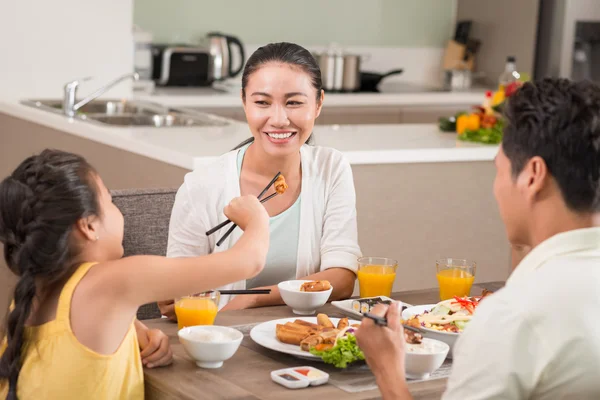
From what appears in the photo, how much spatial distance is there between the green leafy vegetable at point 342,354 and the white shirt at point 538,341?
1.50ft

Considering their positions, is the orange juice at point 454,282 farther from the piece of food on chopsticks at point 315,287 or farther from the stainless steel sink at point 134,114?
the stainless steel sink at point 134,114

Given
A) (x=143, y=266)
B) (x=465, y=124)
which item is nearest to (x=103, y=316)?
(x=143, y=266)

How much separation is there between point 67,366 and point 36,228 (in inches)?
9.5

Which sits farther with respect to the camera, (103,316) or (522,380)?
(103,316)

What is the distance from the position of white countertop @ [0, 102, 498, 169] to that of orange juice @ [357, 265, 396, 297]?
101 cm

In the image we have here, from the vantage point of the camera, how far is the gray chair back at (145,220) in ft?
9.11

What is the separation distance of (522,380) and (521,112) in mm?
382

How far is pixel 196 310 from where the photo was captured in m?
2.07

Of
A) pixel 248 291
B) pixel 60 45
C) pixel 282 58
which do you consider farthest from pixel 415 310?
pixel 60 45

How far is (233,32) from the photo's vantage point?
20.4 feet

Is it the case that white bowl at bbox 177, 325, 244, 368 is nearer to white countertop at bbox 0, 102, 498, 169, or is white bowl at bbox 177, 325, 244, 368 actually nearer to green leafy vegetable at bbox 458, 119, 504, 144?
white countertop at bbox 0, 102, 498, 169

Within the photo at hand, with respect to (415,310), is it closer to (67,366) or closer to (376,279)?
(376,279)

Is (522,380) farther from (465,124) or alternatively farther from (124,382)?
(465,124)

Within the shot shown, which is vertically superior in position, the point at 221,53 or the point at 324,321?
the point at 221,53
